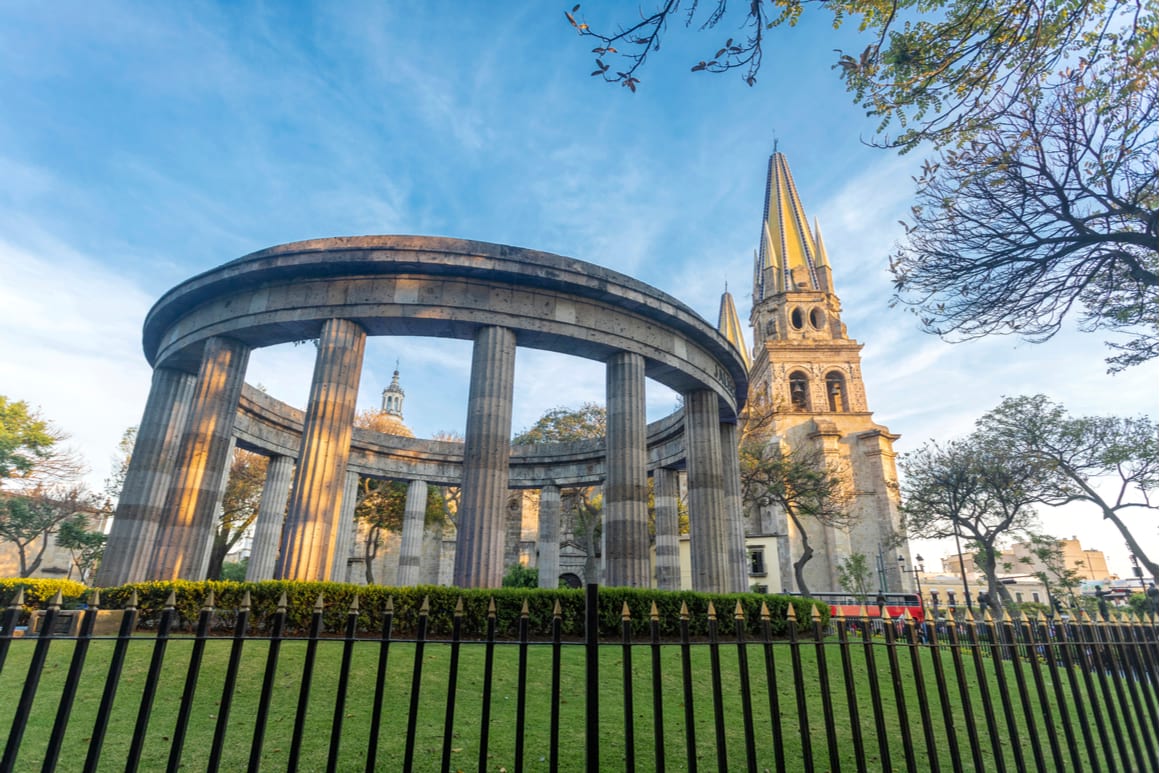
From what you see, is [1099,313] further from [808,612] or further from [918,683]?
[918,683]

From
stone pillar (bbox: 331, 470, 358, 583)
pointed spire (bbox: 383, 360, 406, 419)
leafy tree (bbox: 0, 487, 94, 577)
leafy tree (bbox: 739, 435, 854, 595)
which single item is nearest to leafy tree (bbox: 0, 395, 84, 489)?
leafy tree (bbox: 0, 487, 94, 577)

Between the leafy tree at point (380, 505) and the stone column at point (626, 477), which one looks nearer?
the stone column at point (626, 477)

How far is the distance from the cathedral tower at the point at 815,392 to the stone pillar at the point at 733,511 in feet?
47.2

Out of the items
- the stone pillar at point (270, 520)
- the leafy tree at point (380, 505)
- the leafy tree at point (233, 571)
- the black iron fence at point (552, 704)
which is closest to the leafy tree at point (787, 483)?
the leafy tree at point (380, 505)

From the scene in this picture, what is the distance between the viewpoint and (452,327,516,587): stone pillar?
13.8 meters

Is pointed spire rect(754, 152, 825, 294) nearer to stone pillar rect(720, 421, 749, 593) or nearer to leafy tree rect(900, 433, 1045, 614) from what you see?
leafy tree rect(900, 433, 1045, 614)

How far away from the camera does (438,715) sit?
6379mm

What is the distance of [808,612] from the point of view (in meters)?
14.6

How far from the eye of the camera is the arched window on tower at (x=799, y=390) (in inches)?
1948

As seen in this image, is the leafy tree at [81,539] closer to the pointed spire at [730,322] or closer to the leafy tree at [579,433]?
the leafy tree at [579,433]

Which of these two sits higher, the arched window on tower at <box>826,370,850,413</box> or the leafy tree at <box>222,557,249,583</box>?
the arched window on tower at <box>826,370,850,413</box>

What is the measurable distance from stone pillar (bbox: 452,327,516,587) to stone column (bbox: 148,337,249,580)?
23.5 feet

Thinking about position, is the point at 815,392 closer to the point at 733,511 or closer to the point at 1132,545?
the point at 1132,545

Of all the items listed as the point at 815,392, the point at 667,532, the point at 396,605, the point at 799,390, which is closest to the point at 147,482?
the point at 396,605
